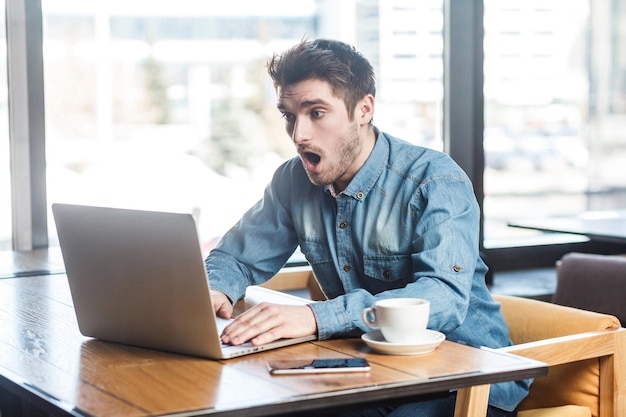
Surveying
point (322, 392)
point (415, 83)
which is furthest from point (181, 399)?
point (415, 83)

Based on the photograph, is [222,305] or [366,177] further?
[366,177]

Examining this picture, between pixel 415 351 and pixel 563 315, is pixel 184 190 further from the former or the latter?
pixel 415 351

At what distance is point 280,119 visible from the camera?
370cm

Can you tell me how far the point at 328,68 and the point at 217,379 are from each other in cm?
83

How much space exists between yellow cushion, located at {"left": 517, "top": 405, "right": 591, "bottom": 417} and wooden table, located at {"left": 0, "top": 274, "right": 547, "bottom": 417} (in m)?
0.42

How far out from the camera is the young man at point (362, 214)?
1.89 meters

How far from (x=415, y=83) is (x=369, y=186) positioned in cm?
191

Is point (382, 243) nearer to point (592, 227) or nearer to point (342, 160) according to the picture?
point (342, 160)

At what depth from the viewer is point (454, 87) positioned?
3904 mm

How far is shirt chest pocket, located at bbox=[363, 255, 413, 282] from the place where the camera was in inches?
80.8

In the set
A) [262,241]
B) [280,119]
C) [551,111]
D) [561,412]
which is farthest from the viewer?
[551,111]

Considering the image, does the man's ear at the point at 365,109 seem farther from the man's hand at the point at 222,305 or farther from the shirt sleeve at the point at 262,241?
the man's hand at the point at 222,305

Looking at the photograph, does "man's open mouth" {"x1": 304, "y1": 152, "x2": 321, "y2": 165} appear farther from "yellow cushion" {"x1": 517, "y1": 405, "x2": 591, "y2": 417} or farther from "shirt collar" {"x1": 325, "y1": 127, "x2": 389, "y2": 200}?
"yellow cushion" {"x1": 517, "y1": 405, "x2": 591, "y2": 417}

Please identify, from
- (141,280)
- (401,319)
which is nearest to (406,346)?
(401,319)
